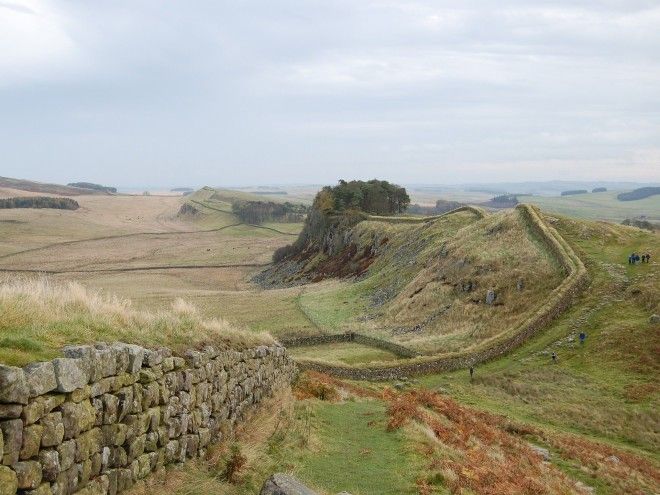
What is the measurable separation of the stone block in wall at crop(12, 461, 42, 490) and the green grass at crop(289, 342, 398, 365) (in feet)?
112

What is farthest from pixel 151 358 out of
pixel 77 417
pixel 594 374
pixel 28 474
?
pixel 594 374

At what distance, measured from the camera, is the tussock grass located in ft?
31.7

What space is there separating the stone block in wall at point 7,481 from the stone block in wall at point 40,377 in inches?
41.1

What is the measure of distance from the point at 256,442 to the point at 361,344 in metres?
36.9

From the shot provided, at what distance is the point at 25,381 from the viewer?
8.51 m

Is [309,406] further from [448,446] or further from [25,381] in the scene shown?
[25,381]

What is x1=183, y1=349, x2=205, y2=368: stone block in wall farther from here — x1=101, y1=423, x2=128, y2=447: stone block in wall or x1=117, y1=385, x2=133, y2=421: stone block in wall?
x1=101, y1=423, x2=128, y2=447: stone block in wall

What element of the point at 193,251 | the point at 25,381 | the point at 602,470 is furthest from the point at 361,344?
the point at 193,251

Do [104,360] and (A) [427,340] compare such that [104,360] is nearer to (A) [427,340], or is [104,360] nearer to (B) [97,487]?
(B) [97,487]

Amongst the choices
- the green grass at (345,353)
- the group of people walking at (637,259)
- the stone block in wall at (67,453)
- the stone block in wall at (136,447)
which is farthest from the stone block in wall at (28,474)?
the group of people walking at (637,259)

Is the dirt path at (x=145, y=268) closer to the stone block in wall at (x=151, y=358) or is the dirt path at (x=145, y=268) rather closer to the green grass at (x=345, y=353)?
the green grass at (x=345, y=353)

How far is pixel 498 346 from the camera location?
4391 cm

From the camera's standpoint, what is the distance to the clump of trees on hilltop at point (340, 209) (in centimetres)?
11550

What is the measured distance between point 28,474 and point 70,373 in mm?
1545
